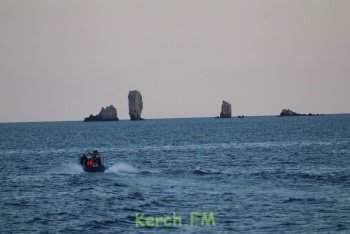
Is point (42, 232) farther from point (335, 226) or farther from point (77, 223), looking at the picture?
point (335, 226)

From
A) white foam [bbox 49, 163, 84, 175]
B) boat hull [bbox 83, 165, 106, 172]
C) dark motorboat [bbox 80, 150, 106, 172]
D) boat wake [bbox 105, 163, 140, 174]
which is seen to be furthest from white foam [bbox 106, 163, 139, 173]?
white foam [bbox 49, 163, 84, 175]

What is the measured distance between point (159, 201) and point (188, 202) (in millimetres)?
2048

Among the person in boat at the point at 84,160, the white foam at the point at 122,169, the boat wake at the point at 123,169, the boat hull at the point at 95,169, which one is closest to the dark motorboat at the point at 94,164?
the boat hull at the point at 95,169

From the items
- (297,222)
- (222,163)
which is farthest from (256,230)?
(222,163)

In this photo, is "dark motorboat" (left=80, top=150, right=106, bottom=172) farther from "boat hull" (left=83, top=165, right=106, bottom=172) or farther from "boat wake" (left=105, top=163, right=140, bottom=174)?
"boat wake" (left=105, top=163, right=140, bottom=174)

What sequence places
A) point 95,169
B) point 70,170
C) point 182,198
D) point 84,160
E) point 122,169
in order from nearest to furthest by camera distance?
point 182,198 → point 95,169 → point 84,160 → point 122,169 → point 70,170

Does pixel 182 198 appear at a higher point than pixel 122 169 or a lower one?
lower

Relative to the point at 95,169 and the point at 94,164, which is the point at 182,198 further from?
the point at 94,164

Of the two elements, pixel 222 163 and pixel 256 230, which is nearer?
pixel 256 230

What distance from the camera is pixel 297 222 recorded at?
32.3 meters

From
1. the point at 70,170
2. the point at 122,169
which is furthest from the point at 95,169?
the point at 70,170

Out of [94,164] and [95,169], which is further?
[94,164]

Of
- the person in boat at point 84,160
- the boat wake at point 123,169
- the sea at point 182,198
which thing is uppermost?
the person in boat at point 84,160

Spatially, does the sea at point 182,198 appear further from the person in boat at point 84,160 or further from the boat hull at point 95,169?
the person in boat at point 84,160
